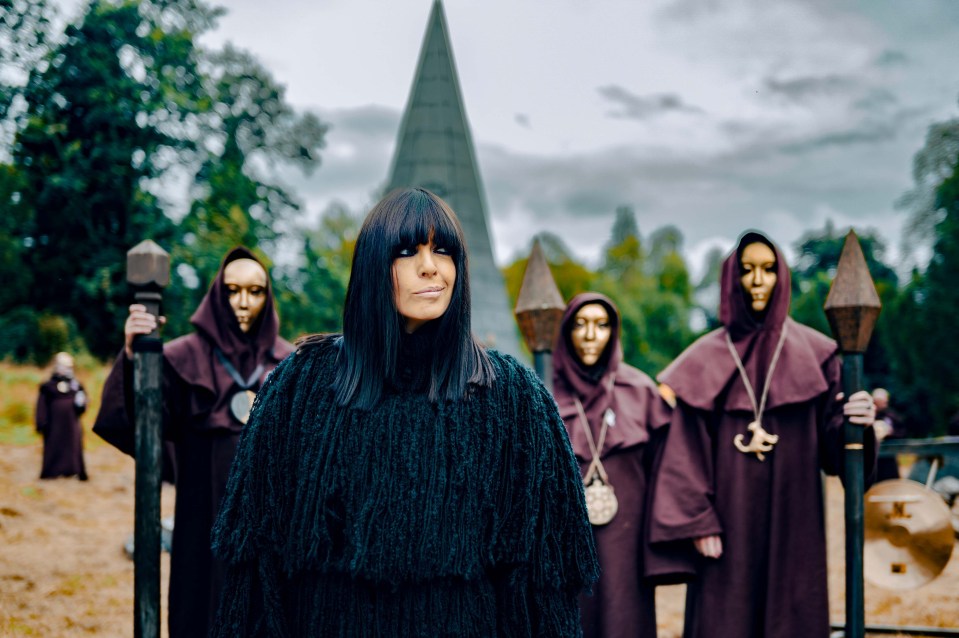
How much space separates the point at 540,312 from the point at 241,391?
1650 mm

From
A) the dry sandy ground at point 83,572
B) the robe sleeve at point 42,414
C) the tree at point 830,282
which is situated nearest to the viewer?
the dry sandy ground at point 83,572

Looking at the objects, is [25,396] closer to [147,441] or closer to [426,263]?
[147,441]

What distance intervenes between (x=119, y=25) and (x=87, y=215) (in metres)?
3.68

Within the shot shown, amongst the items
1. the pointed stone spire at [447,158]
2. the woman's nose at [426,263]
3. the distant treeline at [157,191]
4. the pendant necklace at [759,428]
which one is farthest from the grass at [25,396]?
the woman's nose at [426,263]

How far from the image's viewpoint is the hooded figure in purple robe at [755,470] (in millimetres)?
4105

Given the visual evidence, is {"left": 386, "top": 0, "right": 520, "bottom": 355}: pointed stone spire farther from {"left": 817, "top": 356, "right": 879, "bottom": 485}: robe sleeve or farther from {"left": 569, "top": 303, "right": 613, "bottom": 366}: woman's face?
{"left": 817, "top": 356, "right": 879, "bottom": 485}: robe sleeve

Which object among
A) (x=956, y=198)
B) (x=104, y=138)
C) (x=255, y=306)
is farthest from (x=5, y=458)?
(x=956, y=198)

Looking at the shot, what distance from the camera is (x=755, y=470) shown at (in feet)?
13.8

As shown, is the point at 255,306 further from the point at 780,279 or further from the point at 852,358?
the point at 852,358

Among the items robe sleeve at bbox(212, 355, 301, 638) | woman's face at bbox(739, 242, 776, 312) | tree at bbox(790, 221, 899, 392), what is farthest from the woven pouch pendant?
tree at bbox(790, 221, 899, 392)

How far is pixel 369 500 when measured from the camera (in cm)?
204

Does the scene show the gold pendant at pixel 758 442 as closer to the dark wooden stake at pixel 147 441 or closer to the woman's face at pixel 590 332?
the woman's face at pixel 590 332

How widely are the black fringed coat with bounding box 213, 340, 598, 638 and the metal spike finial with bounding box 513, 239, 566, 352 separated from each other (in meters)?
2.44

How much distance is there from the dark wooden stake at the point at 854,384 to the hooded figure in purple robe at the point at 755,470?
108mm
